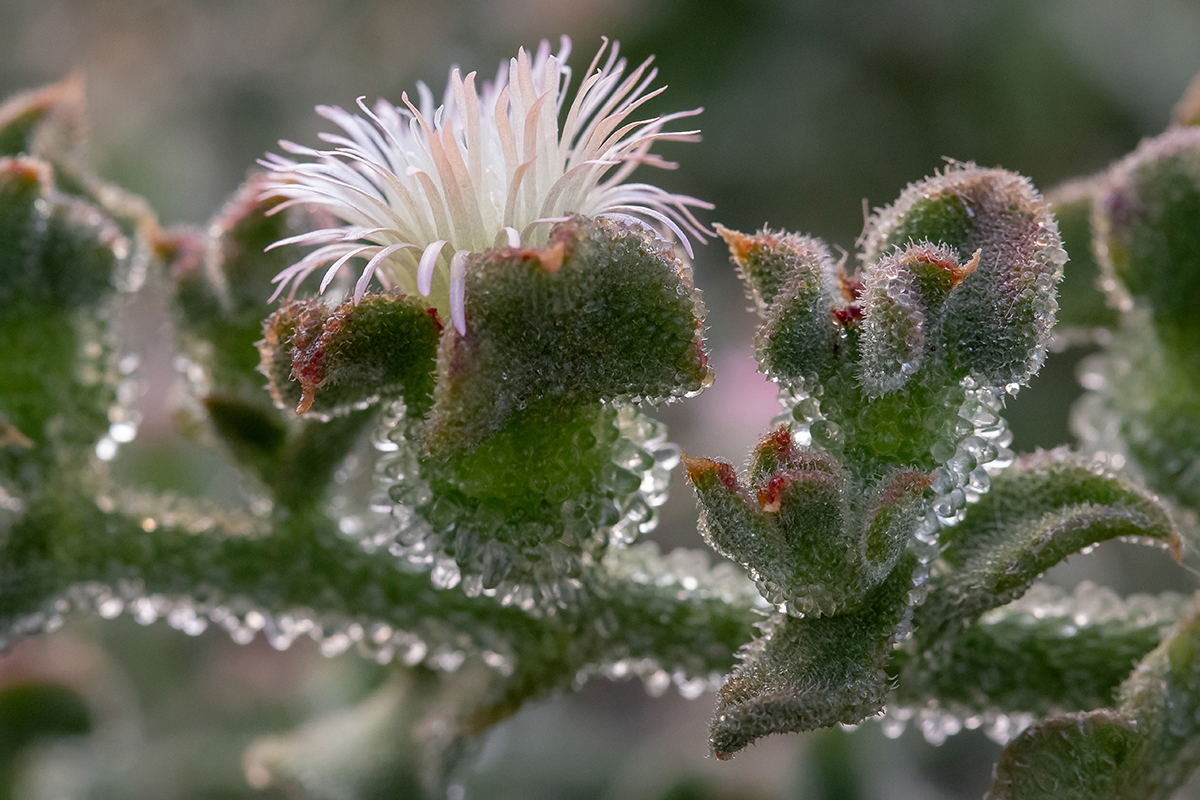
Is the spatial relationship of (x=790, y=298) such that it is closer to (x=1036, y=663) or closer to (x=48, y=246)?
(x=1036, y=663)

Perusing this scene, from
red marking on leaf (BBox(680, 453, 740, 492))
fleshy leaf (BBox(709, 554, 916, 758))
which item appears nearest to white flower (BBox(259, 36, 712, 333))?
red marking on leaf (BBox(680, 453, 740, 492))

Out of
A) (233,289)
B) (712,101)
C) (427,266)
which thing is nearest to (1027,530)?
(427,266)

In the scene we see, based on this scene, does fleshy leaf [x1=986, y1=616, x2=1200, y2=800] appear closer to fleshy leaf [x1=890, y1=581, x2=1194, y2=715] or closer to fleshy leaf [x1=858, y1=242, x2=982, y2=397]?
fleshy leaf [x1=890, y1=581, x2=1194, y2=715]

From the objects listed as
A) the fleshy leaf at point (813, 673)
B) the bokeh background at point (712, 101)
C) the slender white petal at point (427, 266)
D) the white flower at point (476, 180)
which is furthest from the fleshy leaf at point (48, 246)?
the bokeh background at point (712, 101)

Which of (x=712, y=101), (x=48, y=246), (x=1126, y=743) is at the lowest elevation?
(x=1126, y=743)

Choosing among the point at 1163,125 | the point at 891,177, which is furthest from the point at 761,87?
the point at 1163,125

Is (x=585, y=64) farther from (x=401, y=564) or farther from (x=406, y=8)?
(x=401, y=564)

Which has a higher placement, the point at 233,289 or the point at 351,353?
the point at 233,289

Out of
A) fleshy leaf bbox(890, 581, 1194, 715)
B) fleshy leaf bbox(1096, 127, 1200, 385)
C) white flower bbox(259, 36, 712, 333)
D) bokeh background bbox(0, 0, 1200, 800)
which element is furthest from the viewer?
bokeh background bbox(0, 0, 1200, 800)
